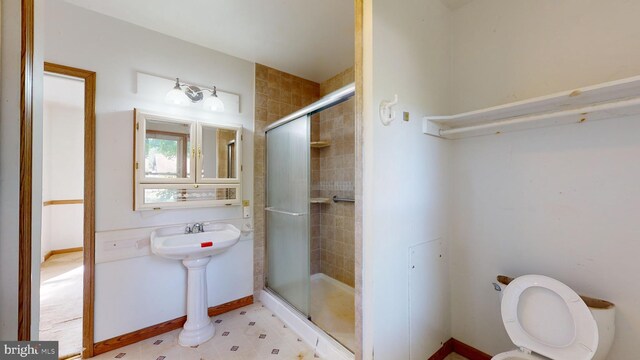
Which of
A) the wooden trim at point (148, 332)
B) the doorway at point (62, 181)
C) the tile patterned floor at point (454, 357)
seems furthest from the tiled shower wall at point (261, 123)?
the doorway at point (62, 181)

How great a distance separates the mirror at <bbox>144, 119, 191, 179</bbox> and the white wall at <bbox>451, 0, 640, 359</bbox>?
226cm

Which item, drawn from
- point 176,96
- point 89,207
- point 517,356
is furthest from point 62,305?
point 517,356

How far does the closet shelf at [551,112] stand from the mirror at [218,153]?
5.79 ft

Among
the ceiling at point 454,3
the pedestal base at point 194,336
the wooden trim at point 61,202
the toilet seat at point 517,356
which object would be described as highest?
the ceiling at point 454,3

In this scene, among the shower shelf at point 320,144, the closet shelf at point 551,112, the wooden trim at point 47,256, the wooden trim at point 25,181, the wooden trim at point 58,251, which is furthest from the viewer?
the wooden trim at point 58,251

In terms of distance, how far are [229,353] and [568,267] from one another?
227 centimetres

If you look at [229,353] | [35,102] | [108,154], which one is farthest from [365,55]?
[229,353]

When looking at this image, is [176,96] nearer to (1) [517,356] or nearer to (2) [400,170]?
(2) [400,170]

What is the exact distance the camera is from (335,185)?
2.93m

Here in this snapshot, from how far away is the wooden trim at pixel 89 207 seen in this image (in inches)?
68.1

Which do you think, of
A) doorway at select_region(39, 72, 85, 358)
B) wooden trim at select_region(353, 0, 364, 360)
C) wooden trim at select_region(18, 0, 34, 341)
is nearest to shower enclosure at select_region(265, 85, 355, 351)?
wooden trim at select_region(353, 0, 364, 360)

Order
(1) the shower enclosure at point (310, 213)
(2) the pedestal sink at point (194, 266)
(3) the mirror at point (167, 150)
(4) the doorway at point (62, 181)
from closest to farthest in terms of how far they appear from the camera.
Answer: (2) the pedestal sink at point (194, 266)
(3) the mirror at point (167, 150)
(1) the shower enclosure at point (310, 213)
(4) the doorway at point (62, 181)

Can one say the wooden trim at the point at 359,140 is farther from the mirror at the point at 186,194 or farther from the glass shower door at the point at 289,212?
the mirror at the point at 186,194

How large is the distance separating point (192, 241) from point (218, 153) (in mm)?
836
